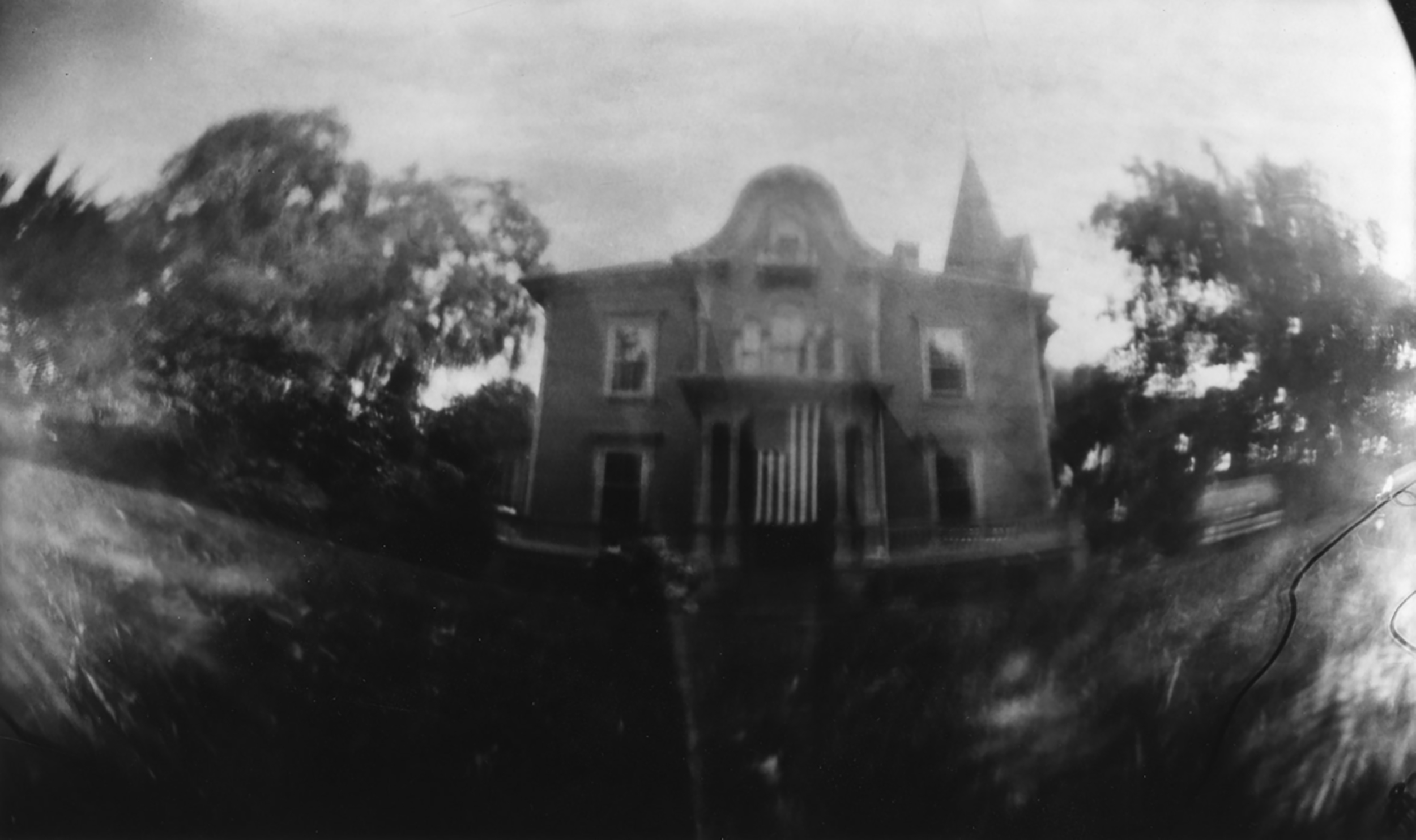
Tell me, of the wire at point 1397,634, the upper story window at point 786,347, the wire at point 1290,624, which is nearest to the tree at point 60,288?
the upper story window at point 786,347

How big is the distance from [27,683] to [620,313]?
2.57m

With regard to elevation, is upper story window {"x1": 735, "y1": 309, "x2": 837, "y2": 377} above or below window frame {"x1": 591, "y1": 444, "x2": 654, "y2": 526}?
above

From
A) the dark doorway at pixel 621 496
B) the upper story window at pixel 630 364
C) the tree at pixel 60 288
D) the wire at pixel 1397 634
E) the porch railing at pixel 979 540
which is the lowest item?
the wire at pixel 1397 634

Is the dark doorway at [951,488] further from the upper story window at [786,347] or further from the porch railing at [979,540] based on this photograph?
the upper story window at [786,347]

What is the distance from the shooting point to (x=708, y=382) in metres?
3.77

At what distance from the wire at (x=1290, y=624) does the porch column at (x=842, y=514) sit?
1.51 metres

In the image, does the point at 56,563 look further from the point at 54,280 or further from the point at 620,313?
the point at 620,313

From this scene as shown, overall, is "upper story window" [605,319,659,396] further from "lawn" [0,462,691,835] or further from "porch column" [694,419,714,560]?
"lawn" [0,462,691,835]

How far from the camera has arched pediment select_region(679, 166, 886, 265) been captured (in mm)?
3877

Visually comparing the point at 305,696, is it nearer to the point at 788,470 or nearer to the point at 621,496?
the point at 621,496

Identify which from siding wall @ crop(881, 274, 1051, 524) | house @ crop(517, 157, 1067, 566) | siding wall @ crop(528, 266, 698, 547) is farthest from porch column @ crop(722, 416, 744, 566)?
siding wall @ crop(881, 274, 1051, 524)

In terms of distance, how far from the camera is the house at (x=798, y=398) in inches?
147

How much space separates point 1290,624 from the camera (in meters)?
4.04

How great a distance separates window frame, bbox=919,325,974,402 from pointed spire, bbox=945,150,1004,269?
234mm
